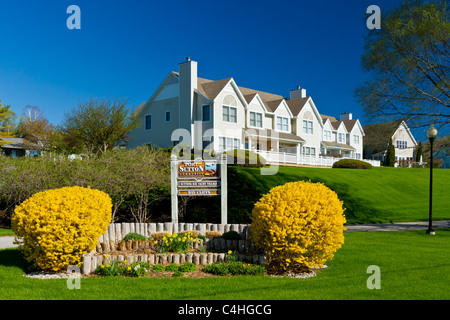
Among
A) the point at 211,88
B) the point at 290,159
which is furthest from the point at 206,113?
the point at 290,159

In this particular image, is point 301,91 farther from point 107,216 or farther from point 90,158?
point 107,216

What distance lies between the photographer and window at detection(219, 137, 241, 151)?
1328 inches

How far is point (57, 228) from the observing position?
25.4ft

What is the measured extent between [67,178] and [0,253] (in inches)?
Answer: 272

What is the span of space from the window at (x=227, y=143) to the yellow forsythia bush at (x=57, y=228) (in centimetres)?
2549

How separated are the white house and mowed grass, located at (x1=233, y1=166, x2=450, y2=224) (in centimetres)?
867

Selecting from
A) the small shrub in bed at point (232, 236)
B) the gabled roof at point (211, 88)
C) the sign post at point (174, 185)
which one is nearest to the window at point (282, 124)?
the gabled roof at point (211, 88)

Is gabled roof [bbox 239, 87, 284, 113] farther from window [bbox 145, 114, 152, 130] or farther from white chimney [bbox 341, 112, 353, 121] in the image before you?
white chimney [bbox 341, 112, 353, 121]

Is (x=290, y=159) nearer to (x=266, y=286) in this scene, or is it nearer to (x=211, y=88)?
(x=211, y=88)

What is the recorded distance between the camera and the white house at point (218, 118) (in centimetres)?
3388

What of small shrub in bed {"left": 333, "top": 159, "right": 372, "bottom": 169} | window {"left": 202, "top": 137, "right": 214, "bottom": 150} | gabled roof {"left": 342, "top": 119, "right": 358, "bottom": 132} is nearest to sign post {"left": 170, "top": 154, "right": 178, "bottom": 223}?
window {"left": 202, "top": 137, "right": 214, "bottom": 150}

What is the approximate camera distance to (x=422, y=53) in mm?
17766

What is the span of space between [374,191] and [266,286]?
1973 cm

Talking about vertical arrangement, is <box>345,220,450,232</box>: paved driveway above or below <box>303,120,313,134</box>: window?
below
